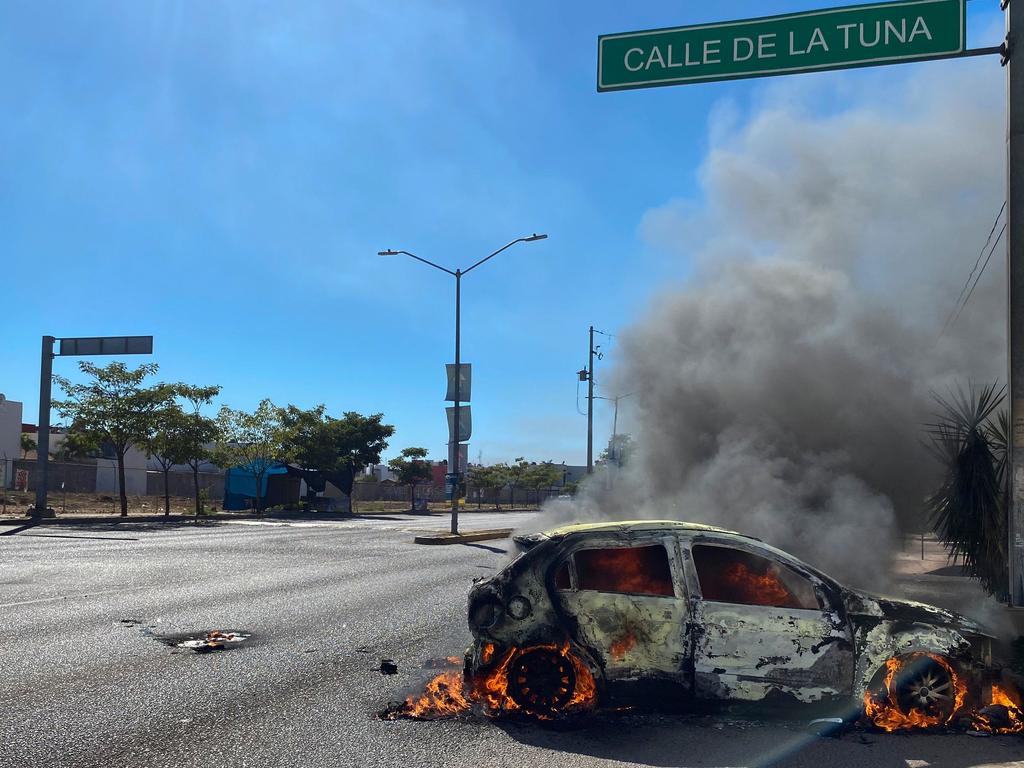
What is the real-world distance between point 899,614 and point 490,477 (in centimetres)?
7786

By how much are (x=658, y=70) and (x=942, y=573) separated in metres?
10.8

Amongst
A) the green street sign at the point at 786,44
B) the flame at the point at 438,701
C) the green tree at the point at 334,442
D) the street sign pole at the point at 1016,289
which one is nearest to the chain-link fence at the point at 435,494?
the green tree at the point at 334,442

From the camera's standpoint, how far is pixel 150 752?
4.65 meters

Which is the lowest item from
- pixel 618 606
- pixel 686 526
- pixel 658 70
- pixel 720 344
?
pixel 618 606

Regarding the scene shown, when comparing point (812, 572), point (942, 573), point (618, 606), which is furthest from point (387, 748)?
point (942, 573)

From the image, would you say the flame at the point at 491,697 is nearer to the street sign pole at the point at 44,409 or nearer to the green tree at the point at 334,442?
the street sign pole at the point at 44,409

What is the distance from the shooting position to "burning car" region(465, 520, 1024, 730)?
17.4 ft

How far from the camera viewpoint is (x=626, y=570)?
5.60 meters

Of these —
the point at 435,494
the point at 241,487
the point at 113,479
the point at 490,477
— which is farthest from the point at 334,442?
the point at 490,477

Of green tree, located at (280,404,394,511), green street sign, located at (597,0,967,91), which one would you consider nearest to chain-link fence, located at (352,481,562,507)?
green tree, located at (280,404,394,511)

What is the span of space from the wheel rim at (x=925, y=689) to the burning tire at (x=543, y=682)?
2.06 meters

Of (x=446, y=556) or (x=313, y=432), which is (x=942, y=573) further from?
(x=313, y=432)

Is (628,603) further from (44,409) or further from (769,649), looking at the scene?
(44,409)

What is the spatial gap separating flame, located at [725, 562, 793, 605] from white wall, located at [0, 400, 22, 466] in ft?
188
